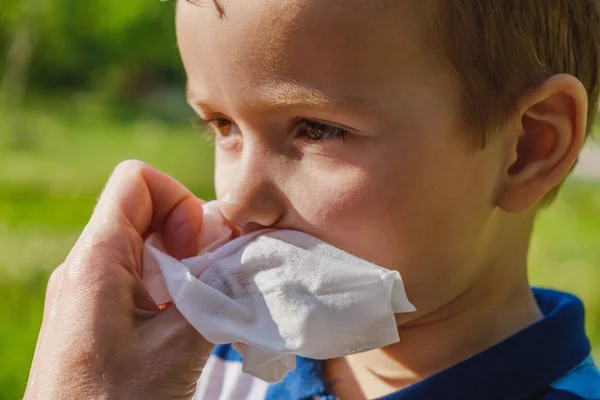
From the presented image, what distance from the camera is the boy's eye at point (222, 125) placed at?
150 cm

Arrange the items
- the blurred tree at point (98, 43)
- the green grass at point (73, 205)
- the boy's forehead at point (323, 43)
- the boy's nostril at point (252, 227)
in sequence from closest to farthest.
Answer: the boy's forehead at point (323, 43) → the boy's nostril at point (252, 227) → the green grass at point (73, 205) → the blurred tree at point (98, 43)

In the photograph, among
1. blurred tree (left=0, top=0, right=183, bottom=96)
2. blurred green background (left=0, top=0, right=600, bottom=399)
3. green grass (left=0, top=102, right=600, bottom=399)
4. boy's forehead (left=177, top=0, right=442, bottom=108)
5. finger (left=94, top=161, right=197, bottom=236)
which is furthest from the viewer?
blurred tree (left=0, top=0, right=183, bottom=96)

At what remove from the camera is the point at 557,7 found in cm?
154

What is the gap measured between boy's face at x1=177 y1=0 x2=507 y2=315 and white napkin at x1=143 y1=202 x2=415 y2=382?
0.19 feet

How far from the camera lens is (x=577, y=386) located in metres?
1.51

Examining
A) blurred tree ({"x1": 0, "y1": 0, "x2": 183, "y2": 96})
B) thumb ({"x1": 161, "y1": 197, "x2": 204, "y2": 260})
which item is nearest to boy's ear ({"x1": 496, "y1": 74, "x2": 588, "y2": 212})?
thumb ({"x1": 161, "y1": 197, "x2": 204, "y2": 260})

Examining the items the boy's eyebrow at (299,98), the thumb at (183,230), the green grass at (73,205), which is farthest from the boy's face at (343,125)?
the green grass at (73,205)

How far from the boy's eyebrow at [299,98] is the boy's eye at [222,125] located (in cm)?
17

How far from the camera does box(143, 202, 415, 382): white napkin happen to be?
4.36 feet

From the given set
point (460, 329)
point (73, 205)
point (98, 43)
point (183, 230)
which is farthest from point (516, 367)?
point (98, 43)

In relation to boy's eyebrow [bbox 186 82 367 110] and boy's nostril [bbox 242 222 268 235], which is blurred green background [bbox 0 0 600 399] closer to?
boy's nostril [bbox 242 222 268 235]

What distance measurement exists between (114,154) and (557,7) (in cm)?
494

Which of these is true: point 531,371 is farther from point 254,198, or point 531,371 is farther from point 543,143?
point 254,198

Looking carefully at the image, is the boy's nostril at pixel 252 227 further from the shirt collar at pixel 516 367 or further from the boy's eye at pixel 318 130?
the shirt collar at pixel 516 367
